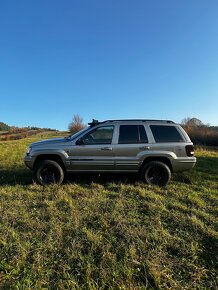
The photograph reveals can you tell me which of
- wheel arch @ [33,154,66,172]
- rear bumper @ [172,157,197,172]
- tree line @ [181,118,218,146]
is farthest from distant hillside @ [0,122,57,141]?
rear bumper @ [172,157,197,172]

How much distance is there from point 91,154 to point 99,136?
566 mm

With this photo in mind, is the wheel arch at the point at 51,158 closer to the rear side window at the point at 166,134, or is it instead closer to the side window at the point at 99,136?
the side window at the point at 99,136

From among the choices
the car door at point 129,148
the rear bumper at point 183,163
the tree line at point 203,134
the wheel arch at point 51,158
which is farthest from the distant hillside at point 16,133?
the rear bumper at point 183,163

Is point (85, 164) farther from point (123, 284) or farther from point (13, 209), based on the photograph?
→ point (123, 284)

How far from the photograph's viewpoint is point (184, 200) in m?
6.38

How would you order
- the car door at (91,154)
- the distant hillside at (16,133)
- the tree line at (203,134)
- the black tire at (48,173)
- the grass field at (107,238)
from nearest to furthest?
the grass field at (107,238) < the black tire at (48,173) < the car door at (91,154) < the tree line at (203,134) < the distant hillside at (16,133)

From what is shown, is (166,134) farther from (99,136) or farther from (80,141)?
(80,141)

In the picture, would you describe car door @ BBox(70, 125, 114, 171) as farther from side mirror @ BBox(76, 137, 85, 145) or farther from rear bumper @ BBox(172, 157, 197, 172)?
rear bumper @ BBox(172, 157, 197, 172)

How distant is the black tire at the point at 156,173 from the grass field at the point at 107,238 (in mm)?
405

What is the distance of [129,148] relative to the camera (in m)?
7.37

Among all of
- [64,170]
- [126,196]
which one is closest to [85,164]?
[64,170]

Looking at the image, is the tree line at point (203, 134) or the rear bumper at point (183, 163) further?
the tree line at point (203, 134)

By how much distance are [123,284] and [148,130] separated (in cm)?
494

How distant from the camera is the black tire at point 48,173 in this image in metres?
7.22
